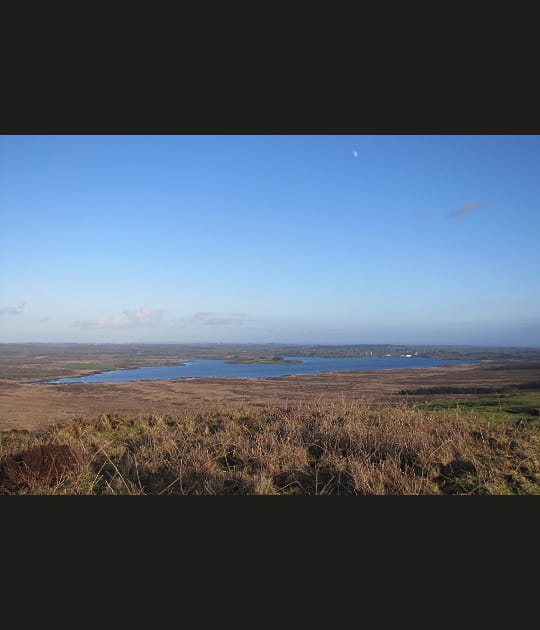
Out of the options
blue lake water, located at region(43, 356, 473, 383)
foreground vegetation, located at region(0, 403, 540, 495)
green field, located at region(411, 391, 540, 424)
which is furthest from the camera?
blue lake water, located at region(43, 356, 473, 383)

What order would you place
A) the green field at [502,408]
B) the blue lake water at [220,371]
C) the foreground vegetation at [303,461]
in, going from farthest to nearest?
the blue lake water at [220,371]
the green field at [502,408]
the foreground vegetation at [303,461]

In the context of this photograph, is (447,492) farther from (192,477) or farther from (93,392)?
(93,392)

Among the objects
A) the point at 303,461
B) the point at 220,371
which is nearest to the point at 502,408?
the point at 303,461

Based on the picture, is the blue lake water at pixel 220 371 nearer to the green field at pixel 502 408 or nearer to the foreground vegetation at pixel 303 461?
the green field at pixel 502 408

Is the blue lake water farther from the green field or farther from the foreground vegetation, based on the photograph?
the foreground vegetation

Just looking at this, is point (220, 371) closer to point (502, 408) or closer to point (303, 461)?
point (502, 408)

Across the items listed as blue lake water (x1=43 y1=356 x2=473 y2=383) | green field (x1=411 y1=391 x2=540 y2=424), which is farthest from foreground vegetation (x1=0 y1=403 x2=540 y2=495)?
blue lake water (x1=43 y1=356 x2=473 y2=383)

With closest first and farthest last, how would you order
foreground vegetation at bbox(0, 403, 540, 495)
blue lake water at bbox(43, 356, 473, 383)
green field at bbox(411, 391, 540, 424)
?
foreground vegetation at bbox(0, 403, 540, 495), green field at bbox(411, 391, 540, 424), blue lake water at bbox(43, 356, 473, 383)

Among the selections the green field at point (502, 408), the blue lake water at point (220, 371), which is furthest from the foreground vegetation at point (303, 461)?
the blue lake water at point (220, 371)
